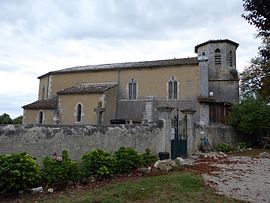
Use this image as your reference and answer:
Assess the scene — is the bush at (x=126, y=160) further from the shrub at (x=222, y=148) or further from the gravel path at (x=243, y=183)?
the shrub at (x=222, y=148)

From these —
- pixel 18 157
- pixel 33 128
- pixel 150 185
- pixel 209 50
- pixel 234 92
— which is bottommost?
pixel 150 185

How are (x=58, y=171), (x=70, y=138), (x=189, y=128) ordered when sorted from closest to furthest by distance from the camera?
1. (x=58, y=171)
2. (x=70, y=138)
3. (x=189, y=128)

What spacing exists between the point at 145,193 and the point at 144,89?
2379 centimetres

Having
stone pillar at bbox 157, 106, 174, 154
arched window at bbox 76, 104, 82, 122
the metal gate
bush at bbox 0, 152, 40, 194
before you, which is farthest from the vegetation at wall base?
arched window at bbox 76, 104, 82, 122

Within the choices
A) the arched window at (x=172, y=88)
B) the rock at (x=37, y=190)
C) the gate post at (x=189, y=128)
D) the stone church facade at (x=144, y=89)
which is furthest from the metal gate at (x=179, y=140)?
the arched window at (x=172, y=88)

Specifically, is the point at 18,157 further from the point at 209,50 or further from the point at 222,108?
the point at 209,50

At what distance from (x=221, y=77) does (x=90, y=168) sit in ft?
79.4

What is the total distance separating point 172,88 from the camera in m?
29.9

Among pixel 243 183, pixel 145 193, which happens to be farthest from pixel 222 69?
pixel 145 193

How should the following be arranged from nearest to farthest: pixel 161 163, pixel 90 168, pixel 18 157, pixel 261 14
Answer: pixel 261 14, pixel 18 157, pixel 90 168, pixel 161 163

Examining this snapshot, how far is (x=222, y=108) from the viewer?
26.8 m

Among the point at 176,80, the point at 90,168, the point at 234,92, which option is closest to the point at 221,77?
the point at 234,92

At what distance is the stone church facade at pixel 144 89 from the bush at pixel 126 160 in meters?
17.1

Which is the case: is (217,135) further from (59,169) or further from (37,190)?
(37,190)
